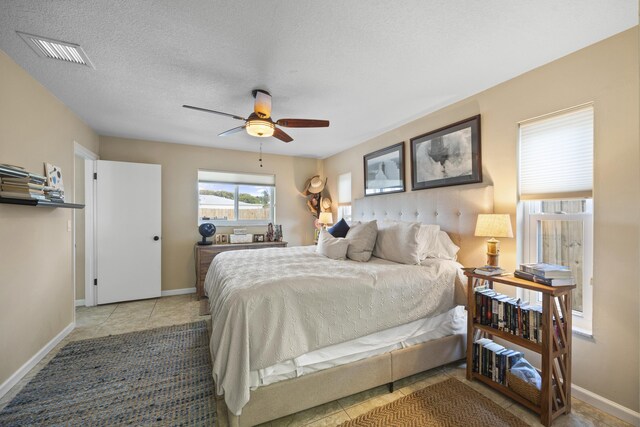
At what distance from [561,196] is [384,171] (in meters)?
2.03

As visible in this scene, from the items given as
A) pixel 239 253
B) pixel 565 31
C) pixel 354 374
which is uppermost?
pixel 565 31

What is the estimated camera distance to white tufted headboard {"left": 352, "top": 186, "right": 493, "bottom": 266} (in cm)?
242

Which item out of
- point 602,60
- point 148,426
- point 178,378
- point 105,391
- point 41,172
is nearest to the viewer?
point 148,426

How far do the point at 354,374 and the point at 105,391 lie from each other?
1865mm

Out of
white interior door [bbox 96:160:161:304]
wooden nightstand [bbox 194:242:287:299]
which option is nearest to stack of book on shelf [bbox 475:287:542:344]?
wooden nightstand [bbox 194:242:287:299]

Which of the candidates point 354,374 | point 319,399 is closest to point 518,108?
point 354,374

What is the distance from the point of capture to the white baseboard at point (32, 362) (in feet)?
6.22

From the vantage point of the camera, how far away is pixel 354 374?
1756mm

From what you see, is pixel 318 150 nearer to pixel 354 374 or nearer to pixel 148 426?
pixel 354 374

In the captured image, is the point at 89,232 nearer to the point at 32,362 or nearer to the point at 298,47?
the point at 32,362

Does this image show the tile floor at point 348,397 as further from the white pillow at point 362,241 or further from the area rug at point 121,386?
the white pillow at point 362,241

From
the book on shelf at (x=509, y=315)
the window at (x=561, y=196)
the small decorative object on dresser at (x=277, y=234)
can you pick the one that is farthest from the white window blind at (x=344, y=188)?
the book on shelf at (x=509, y=315)

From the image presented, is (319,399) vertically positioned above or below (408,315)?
below

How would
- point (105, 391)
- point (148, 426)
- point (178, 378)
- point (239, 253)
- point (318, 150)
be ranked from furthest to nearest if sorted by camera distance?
point (318, 150) → point (239, 253) → point (178, 378) → point (105, 391) → point (148, 426)
